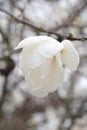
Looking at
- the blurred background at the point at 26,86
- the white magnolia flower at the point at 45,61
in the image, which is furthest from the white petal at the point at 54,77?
the blurred background at the point at 26,86

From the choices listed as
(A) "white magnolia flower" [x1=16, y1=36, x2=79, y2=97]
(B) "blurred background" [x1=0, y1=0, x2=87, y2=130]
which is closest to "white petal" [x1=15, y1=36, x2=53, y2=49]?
(A) "white magnolia flower" [x1=16, y1=36, x2=79, y2=97]

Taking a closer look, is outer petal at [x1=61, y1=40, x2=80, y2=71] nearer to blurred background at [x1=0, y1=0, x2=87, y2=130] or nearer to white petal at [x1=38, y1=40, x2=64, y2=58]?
white petal at [x1=38, y1=40, x2=64, y2=58]

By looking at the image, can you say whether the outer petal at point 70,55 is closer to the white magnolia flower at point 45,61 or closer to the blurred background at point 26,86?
the white magnolia flower at point 45,61

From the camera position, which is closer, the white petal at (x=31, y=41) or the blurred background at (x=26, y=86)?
the white petal at (x=31, y=41)

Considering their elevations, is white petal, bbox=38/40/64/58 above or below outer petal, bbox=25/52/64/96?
above

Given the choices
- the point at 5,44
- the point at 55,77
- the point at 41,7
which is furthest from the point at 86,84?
the point at 55,77

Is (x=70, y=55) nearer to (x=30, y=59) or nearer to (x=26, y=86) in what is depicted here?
(x=30, y=59)

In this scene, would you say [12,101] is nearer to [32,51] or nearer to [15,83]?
[15,83]
